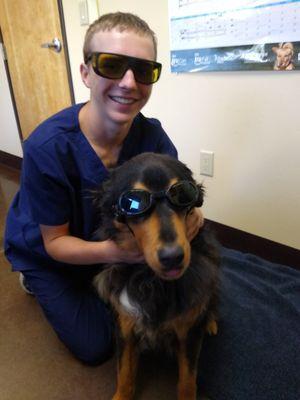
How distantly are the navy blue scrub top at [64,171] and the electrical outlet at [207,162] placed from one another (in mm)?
581

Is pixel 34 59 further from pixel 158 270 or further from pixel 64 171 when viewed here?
pixel 158 270

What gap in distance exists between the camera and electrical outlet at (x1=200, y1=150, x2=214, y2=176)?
70.1 inches

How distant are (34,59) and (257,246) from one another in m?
2.22

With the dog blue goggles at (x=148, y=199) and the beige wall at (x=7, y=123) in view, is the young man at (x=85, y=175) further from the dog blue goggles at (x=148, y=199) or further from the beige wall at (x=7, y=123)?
the beige wall at (x=7, y=123)

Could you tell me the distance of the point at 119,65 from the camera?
3.08 ft

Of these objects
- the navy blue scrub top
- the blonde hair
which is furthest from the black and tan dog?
the blonde hair

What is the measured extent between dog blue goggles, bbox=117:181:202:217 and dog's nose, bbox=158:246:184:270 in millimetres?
105

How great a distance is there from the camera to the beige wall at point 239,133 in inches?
58.2

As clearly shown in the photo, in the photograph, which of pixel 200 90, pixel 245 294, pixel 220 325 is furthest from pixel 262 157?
pixel 220 325

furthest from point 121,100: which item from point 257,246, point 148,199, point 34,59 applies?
point 34,59

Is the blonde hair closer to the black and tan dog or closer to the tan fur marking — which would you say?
the black and tan dog

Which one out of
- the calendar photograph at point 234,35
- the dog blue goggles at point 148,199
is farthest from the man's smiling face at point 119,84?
the calendar photograph at point 234,35

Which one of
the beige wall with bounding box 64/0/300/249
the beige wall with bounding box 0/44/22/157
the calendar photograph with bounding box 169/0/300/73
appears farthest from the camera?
the beige wall with bounding box 0/44/22/157

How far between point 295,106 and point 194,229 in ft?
2.83
